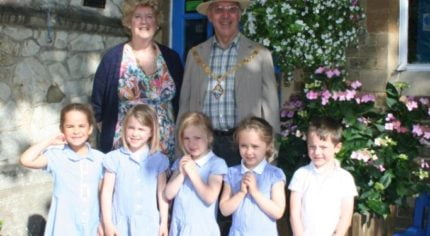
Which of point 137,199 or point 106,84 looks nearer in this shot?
point 137,199

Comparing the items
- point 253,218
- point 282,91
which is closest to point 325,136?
point 253,218

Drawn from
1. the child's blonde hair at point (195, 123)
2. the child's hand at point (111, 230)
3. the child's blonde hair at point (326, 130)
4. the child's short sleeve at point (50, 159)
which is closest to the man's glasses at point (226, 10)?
the child's blonde hair at point (195, 123)

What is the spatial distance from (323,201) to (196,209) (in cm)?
69

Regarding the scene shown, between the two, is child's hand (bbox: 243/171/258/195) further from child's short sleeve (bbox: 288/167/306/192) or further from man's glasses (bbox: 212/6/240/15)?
man's glasses (bbox: 212/6/240/15)

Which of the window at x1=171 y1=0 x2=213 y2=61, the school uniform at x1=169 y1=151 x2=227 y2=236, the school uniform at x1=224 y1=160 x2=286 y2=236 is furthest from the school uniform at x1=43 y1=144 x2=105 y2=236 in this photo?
the window at x1=171 y1=0 x2=213 y2=61

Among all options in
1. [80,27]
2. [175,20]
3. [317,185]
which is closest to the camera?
[317,185]

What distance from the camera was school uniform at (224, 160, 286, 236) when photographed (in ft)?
10.0

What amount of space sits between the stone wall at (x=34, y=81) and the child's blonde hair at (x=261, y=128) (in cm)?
190

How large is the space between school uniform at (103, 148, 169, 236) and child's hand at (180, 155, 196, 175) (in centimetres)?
21

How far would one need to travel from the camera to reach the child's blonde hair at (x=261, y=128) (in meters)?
3.12

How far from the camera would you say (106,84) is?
12.0ft

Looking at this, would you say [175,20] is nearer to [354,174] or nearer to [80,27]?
[80,27]

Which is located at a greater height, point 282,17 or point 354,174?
point 282,17

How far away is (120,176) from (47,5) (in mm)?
1831
